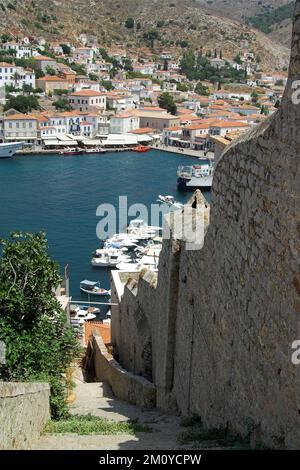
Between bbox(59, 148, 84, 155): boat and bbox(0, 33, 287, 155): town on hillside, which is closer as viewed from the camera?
bbox(59, 148, 84, 155): boat

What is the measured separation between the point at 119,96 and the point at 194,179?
40.9m

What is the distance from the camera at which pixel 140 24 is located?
148 m

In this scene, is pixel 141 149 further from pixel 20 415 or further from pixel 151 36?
pixel 151 36

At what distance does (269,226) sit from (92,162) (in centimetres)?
6130

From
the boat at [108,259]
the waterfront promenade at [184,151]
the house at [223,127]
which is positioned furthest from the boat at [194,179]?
the boat at [108,259]

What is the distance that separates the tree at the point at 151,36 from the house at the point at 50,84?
176 feet

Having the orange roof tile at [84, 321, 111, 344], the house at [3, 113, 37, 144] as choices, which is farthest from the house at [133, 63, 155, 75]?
the orange roof tile at [84, 321, 111, 344]

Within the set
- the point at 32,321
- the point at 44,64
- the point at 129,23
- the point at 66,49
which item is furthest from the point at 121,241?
the point at 129,23

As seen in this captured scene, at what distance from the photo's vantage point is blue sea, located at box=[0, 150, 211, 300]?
37.7 meters

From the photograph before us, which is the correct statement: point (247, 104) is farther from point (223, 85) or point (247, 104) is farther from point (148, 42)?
point (148, 42)

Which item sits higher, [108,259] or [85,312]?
[108,259]

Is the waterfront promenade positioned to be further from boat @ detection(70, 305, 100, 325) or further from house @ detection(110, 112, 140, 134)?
boat @ detection(70, 305, 100, 325)

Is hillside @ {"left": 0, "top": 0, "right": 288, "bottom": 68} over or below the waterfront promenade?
over

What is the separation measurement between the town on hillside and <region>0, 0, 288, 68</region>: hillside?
5769 mm
